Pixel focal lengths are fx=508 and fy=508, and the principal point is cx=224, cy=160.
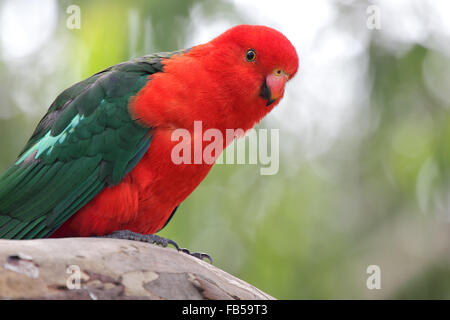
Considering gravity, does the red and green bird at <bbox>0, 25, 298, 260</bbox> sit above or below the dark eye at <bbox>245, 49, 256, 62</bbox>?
below

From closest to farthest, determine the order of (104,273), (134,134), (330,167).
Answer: (104,273), (134,134), (330,167)

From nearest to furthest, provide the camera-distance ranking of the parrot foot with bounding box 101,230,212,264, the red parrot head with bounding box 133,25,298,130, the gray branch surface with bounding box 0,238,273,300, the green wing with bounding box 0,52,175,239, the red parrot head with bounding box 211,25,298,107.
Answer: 1. the gray branch surface with bounding box 0,238,273,300
2. the parrot foot with bounding box 101,230,212,264
3. the green wing with bounding box 0,52,175,239
4. the red parrot head with bounding box 133,25,298,130
5. the red parrot head with bounding box 211,25,298,107

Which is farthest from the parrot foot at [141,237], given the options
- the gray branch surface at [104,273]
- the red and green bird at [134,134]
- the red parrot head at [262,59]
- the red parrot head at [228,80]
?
the red parrot head at [262,59]

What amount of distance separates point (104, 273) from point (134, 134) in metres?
1.06

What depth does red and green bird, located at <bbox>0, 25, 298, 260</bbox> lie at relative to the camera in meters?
3.25

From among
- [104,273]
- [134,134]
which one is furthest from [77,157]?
[104,273]

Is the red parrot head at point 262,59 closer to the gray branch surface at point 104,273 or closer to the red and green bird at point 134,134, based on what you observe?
the red and green bird at point 134,134

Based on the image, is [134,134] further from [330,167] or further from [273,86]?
[330,167]

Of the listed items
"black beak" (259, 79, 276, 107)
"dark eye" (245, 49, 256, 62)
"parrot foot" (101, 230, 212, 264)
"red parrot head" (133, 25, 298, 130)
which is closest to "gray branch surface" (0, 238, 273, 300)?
"parrot foot" (101, 230, 212, 264)

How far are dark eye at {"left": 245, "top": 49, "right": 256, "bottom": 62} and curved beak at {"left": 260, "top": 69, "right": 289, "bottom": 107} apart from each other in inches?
6.7

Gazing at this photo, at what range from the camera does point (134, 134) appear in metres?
3.31

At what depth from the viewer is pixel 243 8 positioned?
21.5 feet

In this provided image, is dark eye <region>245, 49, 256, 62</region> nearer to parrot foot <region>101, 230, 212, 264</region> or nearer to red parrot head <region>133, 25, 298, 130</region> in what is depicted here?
red parrot head <region>133, 25, 298, 130</region>
